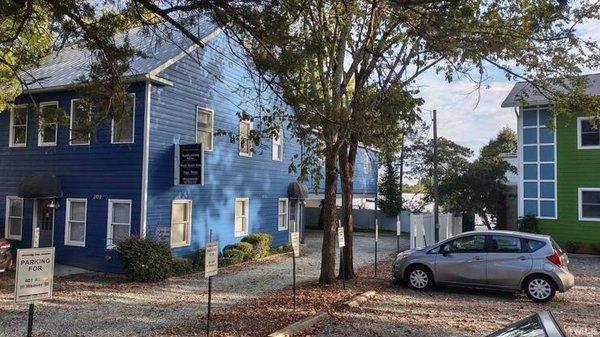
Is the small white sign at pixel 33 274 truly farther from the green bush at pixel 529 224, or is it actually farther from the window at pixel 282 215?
the green bush at pixel 529 224

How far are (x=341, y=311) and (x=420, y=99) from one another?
4.58 metres

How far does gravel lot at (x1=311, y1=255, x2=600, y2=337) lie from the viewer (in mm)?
8844

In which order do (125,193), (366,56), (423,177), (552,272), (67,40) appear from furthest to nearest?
(423,177) → (125,193) → (366,56) → (552,272) → (67,40)

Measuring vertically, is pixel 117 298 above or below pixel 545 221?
below

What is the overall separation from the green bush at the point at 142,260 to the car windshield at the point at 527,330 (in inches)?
505

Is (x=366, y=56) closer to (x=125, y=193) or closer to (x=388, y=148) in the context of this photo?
(x=388, y=148)

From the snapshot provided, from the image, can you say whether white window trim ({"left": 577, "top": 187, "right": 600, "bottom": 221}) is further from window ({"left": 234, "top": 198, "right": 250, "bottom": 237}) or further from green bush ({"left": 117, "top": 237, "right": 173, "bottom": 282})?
green bush ({"left": 117, "top": 237, "right": 173, "bottom": 282})

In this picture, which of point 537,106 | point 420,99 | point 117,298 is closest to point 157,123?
point 117,298

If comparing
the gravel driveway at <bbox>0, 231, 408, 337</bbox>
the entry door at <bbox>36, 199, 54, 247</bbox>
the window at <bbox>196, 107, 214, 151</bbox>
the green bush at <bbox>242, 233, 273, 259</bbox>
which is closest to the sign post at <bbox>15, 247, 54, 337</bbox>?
the gravel driveway at <bbox>0, 231, 408, 337</bbox>

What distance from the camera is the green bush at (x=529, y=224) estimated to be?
887 inches

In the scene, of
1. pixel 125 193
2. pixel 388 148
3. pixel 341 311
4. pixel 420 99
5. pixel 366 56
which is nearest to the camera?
pixel 341 311

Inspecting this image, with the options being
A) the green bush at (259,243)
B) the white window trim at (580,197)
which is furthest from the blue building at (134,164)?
the white window trim at (580,197)

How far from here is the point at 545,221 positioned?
22.9 m

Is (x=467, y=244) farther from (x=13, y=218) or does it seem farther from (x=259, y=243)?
(x=13, y=218)
